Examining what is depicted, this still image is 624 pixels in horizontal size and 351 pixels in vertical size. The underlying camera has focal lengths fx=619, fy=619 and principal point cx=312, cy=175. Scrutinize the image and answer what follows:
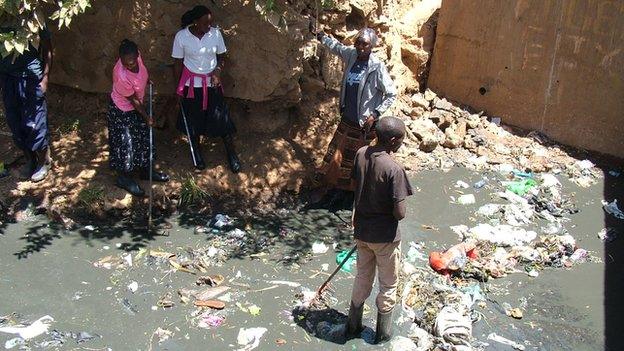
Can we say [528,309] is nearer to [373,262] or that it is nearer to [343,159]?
[373,262]

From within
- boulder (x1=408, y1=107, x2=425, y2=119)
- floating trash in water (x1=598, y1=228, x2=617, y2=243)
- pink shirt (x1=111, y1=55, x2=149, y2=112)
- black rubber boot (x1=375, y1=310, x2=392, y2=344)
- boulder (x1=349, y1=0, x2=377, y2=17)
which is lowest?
black rubber boot (x1=375, y1=310, x2=392, y2=344)

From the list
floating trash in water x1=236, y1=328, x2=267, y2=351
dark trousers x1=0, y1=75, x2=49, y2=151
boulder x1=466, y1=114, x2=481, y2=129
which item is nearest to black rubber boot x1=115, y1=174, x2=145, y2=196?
dark trousers x1=0, y1=75, x2=49, y2=151

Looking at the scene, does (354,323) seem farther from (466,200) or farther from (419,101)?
(419,101)

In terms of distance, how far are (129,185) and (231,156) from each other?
1150 mm

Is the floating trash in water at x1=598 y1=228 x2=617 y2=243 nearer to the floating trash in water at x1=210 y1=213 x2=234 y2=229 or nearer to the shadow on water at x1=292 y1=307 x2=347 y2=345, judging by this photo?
the shadow on water at x1=292 y1=307 x2=347 y2=345

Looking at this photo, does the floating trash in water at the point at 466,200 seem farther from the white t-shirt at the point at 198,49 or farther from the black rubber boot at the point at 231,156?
the white t-shirt at the point at 198,49

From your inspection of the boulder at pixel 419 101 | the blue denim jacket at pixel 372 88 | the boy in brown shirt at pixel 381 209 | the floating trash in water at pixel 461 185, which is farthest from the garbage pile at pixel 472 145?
the boy in brown shirt at pixel 381 209

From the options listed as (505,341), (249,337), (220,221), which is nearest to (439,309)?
(505,341)

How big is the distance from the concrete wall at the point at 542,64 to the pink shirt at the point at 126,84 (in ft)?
15.9

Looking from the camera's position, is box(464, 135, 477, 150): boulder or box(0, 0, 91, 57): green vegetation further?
box(464, 135, 477, 150): boulder

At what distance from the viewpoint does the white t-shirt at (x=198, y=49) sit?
20.1 ft

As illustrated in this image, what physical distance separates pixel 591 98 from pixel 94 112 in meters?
6.23

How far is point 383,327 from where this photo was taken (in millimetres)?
Answer: 4723

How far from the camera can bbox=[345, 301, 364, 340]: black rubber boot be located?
4758 millimetres
